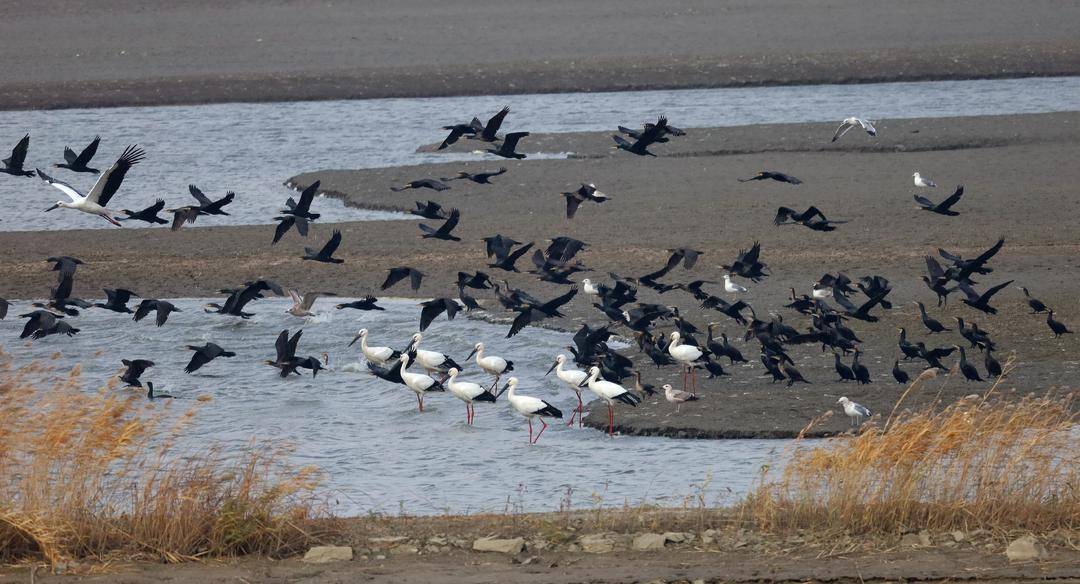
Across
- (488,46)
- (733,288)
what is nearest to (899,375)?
(733,288)

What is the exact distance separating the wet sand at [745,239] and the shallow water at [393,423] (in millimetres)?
765

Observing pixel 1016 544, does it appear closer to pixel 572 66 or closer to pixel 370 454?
pixel 370 454

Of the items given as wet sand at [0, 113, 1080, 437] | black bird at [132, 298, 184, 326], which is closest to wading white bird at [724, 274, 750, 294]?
wet sand at [0, 113, 1080, 437]

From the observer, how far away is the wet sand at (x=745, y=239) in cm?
1488

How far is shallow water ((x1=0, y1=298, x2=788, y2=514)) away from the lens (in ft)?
39.1

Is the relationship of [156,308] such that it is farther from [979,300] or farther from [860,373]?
[979,300]

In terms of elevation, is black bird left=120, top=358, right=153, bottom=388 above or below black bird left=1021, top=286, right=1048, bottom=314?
below

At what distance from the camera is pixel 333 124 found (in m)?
34.7

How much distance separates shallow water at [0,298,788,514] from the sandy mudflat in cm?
2089

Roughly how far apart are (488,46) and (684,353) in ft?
98.9

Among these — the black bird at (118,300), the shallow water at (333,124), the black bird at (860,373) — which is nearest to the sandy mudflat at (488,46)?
the shallow water at (333,124)

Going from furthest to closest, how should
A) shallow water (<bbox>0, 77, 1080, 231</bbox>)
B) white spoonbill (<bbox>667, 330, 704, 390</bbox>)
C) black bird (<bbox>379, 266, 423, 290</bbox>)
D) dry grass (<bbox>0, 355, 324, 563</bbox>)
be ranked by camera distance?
shallow water (<bbox>0, 77, 1080, 231</bbox>) < black bird (<bbox>379, 266, 423, 290</bbox>) < white spoonbill (<bbox>667, 330, 704, 390</bbox>) < dry grass (<bbox>0, 355, 324, 563</bbox>)

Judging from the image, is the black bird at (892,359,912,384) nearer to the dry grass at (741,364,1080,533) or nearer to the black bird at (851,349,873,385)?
the black bird at (851,349,873,385)

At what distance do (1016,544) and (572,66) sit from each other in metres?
32.1
